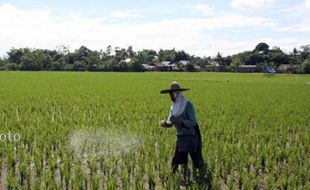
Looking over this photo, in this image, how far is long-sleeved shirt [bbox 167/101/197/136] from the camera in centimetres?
441

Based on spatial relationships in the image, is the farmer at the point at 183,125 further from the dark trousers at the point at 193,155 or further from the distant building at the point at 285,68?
the distant building at the point at 285,68

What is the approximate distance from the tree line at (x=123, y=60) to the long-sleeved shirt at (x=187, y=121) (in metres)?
51.3

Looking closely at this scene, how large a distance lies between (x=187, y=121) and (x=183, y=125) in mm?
135

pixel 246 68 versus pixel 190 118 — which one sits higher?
pixel 190 118

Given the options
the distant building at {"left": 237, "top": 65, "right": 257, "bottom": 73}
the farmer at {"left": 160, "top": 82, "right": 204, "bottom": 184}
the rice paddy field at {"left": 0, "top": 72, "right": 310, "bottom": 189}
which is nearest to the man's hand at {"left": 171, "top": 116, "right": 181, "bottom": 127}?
the farmer at {"left": 160, "top": 82, "right": 204, "bottom": 184}

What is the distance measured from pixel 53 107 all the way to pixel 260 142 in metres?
7.03

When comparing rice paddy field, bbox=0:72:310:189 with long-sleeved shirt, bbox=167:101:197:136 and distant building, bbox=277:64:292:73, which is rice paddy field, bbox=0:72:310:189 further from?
distant building, bbox=277:64:292:73

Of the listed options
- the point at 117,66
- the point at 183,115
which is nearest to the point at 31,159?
the point at 183,115

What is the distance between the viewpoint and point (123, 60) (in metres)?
63.2

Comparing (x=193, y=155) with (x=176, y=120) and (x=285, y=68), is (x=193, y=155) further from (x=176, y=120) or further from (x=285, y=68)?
(x=285, y=68)

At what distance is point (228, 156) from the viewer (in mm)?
5566

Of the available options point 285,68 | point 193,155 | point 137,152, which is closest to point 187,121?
point 193,155

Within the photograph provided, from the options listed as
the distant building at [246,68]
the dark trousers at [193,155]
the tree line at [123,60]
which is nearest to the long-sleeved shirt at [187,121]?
the dark trousers at [193,155]

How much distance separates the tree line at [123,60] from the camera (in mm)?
59531
